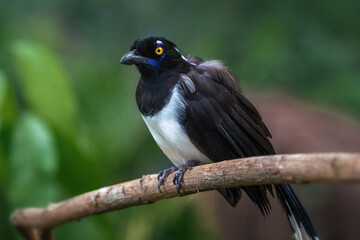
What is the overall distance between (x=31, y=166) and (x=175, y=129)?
1.12 meters

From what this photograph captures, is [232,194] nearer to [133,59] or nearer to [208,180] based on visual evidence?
[208,180]

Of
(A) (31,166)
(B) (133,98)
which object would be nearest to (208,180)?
(A) (31,166)

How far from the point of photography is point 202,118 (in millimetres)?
2949

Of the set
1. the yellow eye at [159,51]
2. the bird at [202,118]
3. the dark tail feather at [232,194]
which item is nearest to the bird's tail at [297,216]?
the bird at [202,118]

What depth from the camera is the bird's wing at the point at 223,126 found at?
2902 millimetres

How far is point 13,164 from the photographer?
361 cm

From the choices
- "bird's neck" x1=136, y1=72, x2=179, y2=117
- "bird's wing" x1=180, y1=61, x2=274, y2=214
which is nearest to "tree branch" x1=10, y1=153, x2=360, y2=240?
"bird's wing" x1=180, y1=61, x2=274, y2=214

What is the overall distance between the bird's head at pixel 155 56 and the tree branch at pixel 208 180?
63 cm

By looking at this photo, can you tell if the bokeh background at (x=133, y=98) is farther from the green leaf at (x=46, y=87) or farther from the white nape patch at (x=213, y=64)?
the white nape patch at (x=213, y=64)

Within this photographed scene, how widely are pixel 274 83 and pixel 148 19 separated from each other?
2.24 m

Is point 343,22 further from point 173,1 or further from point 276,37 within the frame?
point 173,1

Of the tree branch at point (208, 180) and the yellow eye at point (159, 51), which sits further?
the yellow eye at point (159, 51)

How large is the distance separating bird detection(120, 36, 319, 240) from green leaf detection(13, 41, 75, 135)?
897 millimetres

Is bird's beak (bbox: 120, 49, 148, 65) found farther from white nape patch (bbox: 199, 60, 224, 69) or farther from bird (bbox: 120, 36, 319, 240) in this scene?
white nape patch (bbox: 199, 60, 224, 69)
